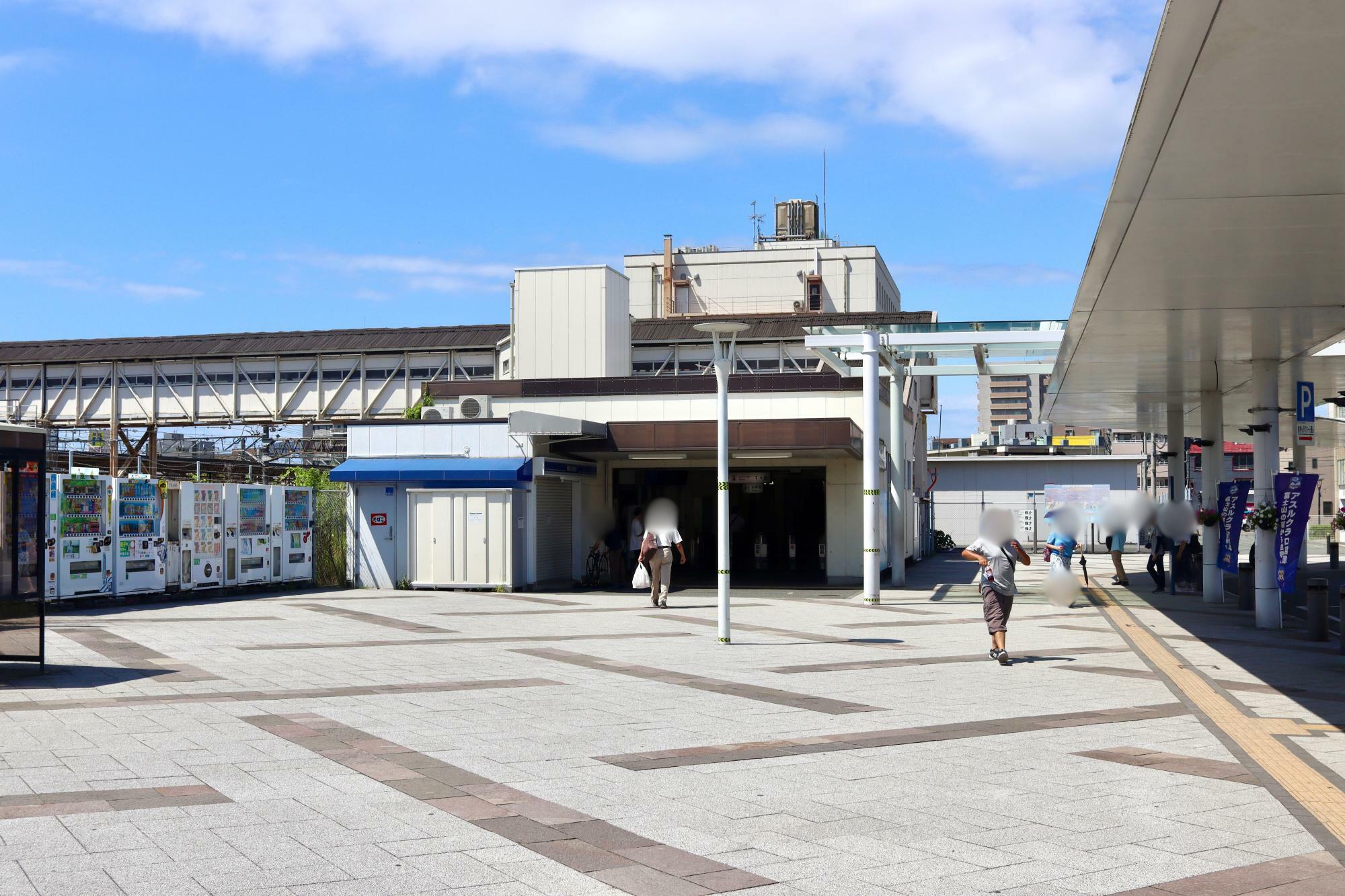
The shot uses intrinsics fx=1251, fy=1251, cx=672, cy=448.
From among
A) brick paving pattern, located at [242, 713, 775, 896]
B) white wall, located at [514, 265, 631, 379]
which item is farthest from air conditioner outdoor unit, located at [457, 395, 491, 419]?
brick paving pattern, located at [242, 713, 775, 896]

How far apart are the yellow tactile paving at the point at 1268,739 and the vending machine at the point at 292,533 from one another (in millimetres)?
16302

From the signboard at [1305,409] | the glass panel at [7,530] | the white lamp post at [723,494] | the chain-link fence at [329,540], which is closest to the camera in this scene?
the glass panel at [7,530]

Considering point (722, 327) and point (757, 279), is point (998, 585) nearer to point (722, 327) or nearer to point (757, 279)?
point (722, 327)

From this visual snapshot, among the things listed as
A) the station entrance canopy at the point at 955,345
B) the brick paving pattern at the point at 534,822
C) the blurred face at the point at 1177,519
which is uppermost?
the station entrance canopy at the point at 955,345

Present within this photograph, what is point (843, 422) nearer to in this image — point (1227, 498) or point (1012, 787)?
point (1227, 498)

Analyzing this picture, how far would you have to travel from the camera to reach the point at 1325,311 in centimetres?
1423

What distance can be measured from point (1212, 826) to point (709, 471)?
Answer: 2754cm

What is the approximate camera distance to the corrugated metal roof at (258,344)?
53812 mm

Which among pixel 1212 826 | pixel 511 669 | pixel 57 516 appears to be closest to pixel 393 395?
pixel 57 516

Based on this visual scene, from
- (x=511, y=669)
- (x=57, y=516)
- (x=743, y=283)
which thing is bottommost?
(x=511, y=669)

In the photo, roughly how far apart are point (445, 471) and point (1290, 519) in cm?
1491

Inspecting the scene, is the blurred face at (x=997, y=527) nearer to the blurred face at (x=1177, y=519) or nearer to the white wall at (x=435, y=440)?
the blurred face at (x=1177, y=519)

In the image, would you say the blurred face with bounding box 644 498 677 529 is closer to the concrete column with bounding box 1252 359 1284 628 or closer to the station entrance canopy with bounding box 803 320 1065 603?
the station entrance canopy with bounding box 803 320 1065 603

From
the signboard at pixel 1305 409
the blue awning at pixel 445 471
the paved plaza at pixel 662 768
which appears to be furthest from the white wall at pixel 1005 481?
the paved plaza at pixel 662 768
